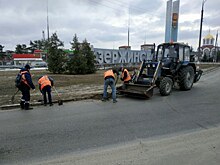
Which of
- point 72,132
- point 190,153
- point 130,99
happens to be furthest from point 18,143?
point 130,99

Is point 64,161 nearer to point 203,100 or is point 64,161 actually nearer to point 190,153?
point 190,153

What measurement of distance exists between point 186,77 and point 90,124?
724 cm

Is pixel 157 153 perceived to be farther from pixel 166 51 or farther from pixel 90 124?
pixel 166 51

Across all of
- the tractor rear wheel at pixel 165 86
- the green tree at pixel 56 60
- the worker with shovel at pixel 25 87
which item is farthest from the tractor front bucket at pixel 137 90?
the green tree at pixel 56 60

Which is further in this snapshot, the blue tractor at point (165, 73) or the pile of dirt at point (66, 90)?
the blue tractor at point (165, 73)

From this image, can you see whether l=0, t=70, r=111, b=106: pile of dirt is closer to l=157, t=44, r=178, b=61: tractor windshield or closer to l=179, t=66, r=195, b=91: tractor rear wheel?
l=157, t=44, r=178, b=61: tractor windshield

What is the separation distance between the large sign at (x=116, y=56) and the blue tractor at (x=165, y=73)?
20.5m

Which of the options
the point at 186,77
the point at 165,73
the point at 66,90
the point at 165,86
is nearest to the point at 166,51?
the point at 165,73

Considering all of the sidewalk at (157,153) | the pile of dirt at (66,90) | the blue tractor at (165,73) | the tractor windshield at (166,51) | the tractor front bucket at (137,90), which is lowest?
the sidewalk at (157,153)

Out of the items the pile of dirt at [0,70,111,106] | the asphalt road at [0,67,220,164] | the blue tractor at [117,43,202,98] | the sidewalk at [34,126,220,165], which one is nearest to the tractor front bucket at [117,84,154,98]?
the blue tractor at [117,43,202,98]

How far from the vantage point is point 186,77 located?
33.8 ft

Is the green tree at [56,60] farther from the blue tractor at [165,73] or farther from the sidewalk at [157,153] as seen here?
the sidewalk at [157,153]

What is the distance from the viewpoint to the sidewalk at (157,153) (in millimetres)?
3322

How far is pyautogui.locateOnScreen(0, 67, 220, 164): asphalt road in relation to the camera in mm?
3924
